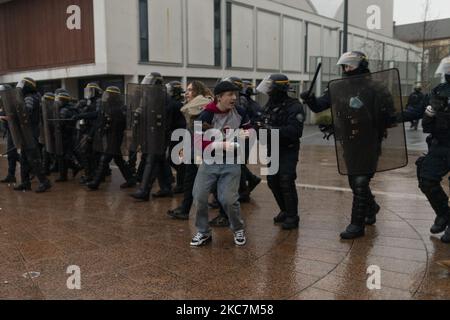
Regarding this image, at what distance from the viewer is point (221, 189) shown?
446 centimetres

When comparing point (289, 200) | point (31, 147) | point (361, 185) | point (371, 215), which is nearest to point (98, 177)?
point (31, 147)

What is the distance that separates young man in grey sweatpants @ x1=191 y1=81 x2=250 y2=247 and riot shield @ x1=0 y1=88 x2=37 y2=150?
13.5 ft

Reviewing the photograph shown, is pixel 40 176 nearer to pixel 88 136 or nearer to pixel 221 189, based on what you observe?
pixel 88 136

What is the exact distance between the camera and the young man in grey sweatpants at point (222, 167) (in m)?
4.28

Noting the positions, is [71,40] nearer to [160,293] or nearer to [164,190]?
[164,190]

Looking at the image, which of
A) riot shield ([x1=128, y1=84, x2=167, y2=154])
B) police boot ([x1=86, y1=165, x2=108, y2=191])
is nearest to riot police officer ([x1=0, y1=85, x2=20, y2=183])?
police boot ([x1=86, y1=165, x2=108, y2=191])

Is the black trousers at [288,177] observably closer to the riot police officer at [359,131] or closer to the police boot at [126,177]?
the riot police officer at [359,131]

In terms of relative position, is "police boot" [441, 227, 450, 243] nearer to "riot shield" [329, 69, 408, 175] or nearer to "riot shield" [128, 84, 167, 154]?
"riot shield" [329, 69, 408, 175]

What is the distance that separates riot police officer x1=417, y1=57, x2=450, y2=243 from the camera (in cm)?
432

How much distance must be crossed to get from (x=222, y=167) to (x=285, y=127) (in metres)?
0.90

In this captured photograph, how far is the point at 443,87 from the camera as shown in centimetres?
438

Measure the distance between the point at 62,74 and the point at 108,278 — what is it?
65.4ft

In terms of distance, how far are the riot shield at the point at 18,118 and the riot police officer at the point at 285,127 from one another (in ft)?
13.9

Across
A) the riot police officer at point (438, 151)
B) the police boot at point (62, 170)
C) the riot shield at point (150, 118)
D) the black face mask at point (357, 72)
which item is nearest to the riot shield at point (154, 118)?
the riot shield at point (150, 118)
